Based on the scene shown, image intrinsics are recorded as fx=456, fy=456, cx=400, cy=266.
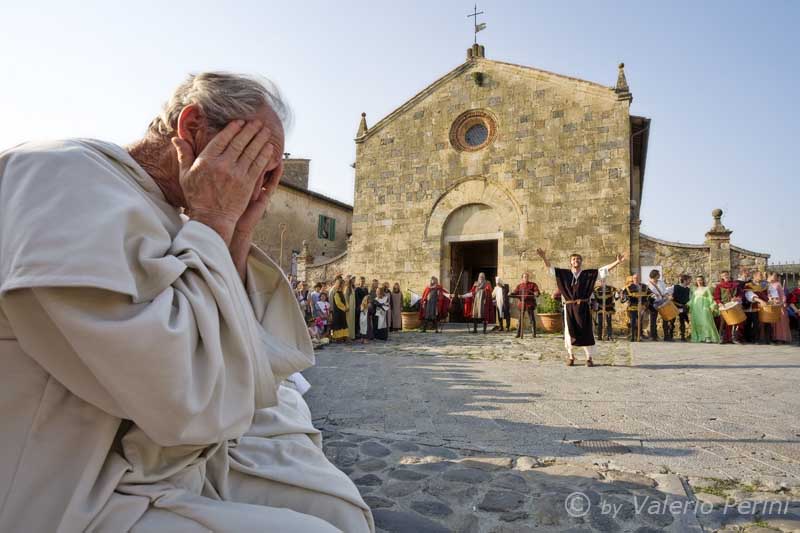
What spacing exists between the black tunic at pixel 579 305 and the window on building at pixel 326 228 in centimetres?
1755

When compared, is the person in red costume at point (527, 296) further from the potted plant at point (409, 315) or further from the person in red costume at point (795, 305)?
the person in red costume at point (795, 305)

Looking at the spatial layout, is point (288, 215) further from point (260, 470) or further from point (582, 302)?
point (260, 470)

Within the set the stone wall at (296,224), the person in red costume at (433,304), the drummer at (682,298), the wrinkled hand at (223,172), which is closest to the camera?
the wrinkled hand at (223,172)

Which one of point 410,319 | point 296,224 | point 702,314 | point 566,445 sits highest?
point 296,224

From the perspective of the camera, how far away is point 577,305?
27.4ft

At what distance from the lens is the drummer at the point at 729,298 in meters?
12.1

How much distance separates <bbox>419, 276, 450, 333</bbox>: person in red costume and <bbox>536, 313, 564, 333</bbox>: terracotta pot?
10.5 ft

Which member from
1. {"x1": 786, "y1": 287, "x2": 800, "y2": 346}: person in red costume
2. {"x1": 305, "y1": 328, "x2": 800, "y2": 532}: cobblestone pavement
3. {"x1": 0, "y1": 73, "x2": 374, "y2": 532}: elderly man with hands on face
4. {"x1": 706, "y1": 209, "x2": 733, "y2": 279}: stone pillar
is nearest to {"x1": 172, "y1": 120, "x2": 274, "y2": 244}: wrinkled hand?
{"x1": 0, "y1": 73, "x2": 374, "y2": 532}: elderly man with hands on face

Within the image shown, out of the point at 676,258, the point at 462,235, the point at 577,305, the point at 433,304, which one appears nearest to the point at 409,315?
the point at 433,304

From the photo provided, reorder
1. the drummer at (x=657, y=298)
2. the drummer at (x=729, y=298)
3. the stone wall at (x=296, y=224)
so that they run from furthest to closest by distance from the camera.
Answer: the stone wall at (x=296, y=224) < the drummer at (x=657, y=298) < the drummer at (x=729, y=298)

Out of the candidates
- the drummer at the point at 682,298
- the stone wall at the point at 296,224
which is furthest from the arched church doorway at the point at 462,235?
the stone wall at the point at 296,224

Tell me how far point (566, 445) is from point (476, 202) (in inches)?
533

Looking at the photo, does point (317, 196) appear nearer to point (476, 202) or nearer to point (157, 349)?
point (476, 202)

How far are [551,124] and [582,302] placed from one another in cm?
935
